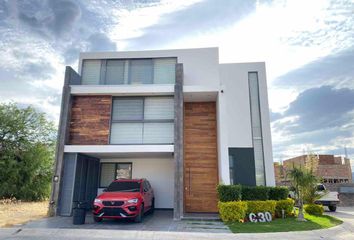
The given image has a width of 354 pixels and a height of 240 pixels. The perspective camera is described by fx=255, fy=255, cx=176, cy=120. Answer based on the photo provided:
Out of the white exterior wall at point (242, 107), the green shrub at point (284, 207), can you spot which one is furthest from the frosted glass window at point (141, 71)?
the green shrub at point (284, 207)

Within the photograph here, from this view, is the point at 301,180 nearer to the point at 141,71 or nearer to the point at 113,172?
the point at 141,71

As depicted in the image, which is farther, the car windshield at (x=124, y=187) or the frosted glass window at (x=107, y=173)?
the frosted glass window at (x=107, y=173)

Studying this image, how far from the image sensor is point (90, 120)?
39.8ft

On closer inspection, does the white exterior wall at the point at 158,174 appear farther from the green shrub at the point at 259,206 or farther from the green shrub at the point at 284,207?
the green shrub at the point at 284,207

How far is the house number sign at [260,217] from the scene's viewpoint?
10.1 metres

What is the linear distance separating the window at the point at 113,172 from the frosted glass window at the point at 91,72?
4.58m

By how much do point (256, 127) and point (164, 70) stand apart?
576 centimetres

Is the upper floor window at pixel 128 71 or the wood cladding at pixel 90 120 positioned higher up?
the upper floor window at pixel 128 71

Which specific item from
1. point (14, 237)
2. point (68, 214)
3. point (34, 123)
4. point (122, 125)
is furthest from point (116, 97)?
point (34, 123)

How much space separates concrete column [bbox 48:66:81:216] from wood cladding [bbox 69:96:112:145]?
1.11 feet

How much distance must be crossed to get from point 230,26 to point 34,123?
49.7ft

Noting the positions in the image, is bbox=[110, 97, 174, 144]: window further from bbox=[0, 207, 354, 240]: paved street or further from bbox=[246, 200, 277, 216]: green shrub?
bbox=[0, 207, 354, 240]: paved street

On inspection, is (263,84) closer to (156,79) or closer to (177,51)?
(177,51)

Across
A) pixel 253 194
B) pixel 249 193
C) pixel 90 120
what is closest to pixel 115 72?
pixel 90 120
